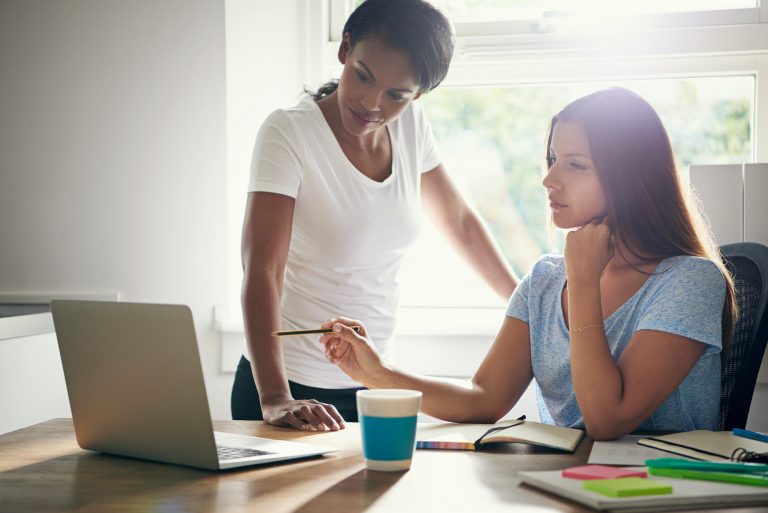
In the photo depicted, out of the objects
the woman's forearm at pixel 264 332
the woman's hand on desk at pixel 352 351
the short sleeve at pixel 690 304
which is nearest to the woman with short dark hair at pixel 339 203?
the woman's forearm at pixel 264 332

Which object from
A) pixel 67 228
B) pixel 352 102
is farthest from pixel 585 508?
pixel 67 228

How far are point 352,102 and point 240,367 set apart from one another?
0.57m

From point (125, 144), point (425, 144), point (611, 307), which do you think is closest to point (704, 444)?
point (611, 307)

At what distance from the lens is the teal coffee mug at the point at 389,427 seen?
1.06m

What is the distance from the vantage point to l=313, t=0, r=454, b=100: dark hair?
160 cm

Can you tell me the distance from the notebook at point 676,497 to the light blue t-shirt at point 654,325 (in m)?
0.44

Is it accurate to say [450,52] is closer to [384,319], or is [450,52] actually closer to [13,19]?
[384,319]

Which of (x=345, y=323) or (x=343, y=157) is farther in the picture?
(x=343, y=157)

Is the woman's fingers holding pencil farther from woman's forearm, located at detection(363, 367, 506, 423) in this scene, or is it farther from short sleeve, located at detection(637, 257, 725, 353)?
short sleeve, located at detection(637, 257, 725, 353)

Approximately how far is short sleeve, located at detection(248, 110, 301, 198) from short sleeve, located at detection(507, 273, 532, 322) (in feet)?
1.50

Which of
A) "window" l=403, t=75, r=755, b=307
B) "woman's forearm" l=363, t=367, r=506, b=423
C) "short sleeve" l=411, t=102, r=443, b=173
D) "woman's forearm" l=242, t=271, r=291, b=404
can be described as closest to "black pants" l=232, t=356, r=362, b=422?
"woman's forearm" l=242, t=271, r=291, b=404

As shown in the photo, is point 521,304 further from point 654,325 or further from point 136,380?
point 136,380

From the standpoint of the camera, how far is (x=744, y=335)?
1.54 meters

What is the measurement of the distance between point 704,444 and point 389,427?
1.39 ft
